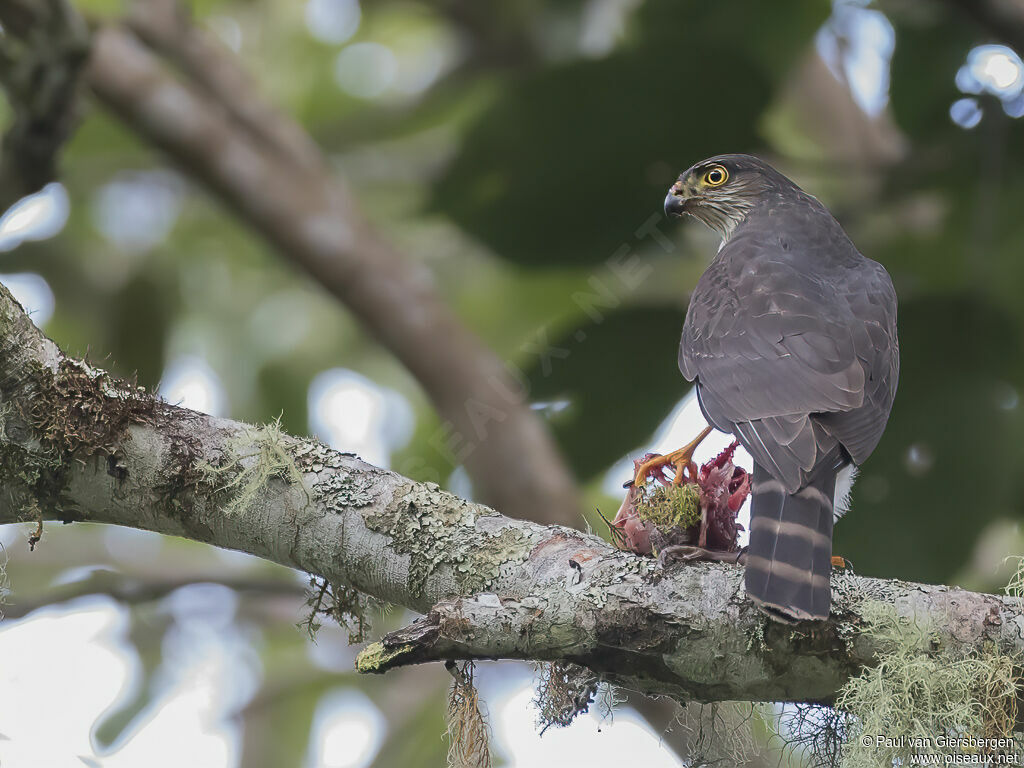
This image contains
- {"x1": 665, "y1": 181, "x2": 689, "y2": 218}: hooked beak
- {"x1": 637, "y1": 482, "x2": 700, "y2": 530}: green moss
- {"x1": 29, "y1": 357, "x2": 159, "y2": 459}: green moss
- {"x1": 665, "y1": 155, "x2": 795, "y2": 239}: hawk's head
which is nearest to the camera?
{"x1": 29, "y1": 357, "x2": 159, "y2": 459}: green moss

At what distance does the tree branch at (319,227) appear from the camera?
18.8 feet

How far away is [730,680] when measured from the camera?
2.52m

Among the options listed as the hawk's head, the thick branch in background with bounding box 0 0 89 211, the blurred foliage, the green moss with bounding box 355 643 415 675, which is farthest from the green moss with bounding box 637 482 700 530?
the thick branch in background with bounding box 0 0 89 211

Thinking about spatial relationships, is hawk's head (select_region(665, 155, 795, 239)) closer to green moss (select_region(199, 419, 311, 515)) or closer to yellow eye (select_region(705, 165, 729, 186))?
yellow eye (select_region(705, 165, 729, 186))

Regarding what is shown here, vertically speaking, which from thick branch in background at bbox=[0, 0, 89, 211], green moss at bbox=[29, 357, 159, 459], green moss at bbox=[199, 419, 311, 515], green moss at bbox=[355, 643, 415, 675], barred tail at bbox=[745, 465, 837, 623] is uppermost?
thick branch in background at bbox=[0, 0, 89, 211]

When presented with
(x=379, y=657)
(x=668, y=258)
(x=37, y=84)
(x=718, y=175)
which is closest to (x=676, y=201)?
(x=718, y=175)

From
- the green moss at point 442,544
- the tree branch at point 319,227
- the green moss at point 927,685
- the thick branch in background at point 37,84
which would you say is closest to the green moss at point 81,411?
the green moss at point 442,544

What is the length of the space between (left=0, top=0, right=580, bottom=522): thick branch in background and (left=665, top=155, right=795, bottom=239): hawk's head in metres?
1.33

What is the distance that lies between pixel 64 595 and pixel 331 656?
11.1 feet

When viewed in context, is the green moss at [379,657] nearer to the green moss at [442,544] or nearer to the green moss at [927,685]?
the green moss at [442,544]

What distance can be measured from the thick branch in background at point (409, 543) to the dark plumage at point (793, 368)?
0.47 ft

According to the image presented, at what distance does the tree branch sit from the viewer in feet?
18.8

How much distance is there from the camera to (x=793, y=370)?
Result: 343 cm

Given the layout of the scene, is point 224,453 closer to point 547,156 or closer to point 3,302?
point 3,302
